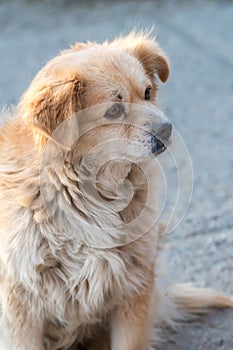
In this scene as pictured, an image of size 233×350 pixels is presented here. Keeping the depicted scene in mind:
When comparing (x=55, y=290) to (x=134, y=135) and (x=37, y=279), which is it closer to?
(x=37, y=279)

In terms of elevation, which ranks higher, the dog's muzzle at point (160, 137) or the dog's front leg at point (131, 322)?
the dog's muzzle at point (160, 137)

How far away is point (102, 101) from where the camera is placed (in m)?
3.14

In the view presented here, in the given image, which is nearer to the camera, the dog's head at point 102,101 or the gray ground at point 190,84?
the dog's head at point 102,101

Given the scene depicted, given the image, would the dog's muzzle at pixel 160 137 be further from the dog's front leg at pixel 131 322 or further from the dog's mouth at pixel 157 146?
the dog's front leg at pixel 131 322

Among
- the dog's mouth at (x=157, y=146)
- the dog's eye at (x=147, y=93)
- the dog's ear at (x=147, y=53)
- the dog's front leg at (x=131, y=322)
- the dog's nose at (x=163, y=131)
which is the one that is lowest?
the dog's front leg at (x=131, y=322)

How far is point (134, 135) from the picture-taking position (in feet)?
10.4

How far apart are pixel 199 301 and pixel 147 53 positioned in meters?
1.33

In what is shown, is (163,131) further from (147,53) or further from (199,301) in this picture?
(199,301)

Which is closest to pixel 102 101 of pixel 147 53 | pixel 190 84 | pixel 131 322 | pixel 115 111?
pixel 115 111

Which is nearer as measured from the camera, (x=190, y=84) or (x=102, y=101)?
(x=102, y=101)

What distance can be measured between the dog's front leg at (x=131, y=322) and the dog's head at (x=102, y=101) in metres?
0.67

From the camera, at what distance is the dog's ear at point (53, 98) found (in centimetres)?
301

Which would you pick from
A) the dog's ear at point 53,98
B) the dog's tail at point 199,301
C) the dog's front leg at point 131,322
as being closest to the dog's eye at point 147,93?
the dog's ear at point 53,98

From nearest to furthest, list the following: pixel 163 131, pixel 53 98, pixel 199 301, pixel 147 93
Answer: pixel 53 98
pixel 163 131
pixel 147 93
pixel 199 301
